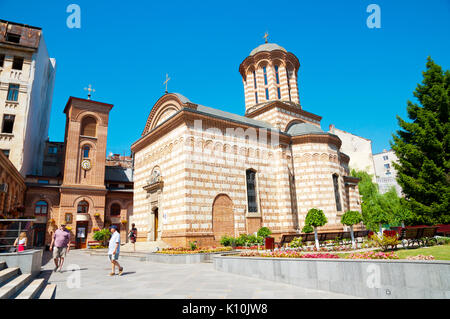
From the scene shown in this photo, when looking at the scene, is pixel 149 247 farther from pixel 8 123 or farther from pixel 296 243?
pixel 8 123

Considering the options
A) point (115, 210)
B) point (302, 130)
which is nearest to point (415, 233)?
point (302, 130)

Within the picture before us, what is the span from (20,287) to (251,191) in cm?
1521

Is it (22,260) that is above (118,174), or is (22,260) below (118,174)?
below

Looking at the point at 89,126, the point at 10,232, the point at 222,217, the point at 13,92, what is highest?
the point at 13,92

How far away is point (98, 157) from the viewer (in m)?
30.8

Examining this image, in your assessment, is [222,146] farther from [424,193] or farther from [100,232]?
[100,232]

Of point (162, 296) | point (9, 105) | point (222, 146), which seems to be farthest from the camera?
point (9, 105)

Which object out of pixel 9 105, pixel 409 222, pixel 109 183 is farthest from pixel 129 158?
pixel 409 222

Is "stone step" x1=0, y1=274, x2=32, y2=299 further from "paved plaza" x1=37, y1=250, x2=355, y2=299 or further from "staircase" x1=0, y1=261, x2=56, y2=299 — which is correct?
"paved plaza" x1=37, y1=250, x2=355, y2=299

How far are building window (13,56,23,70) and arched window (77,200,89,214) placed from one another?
14087mm

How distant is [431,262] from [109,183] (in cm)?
3244

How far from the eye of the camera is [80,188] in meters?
28.9

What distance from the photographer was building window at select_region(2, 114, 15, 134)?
25.5m

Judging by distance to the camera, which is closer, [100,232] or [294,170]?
[294,170]
